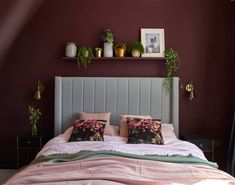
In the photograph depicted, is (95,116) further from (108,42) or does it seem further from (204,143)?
(204,143)

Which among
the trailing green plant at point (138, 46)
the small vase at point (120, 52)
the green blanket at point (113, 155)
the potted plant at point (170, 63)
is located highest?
the trailing green plant at point (138, 46)

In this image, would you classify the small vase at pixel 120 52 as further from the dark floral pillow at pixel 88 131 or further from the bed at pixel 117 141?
the dark floral pillow at pixel 88 131

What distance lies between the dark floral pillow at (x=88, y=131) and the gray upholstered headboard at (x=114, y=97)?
469 millimetres

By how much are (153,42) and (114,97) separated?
0.96m

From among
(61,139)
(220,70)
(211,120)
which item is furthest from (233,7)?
(61,139)

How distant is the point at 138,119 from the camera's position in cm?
423

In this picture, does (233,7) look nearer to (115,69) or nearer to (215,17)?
(215,17)

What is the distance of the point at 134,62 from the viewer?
4742mm

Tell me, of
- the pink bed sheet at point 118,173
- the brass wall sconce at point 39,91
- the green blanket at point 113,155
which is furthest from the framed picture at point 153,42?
the pink bed sheet at point 118,173

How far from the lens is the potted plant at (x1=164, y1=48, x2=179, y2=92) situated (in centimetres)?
455

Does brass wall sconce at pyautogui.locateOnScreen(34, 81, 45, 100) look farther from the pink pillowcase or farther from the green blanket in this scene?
the green blanket

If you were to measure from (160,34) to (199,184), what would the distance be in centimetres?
272

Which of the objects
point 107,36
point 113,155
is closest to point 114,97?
point 107,36

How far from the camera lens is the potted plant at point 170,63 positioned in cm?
455
